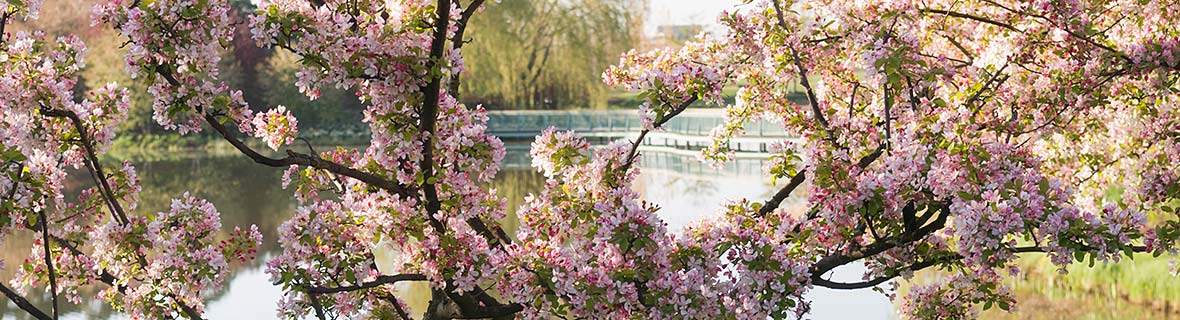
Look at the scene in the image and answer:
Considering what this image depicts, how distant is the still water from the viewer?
9133 mm

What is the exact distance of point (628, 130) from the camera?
23.0 m

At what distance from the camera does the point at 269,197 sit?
50.4 feet

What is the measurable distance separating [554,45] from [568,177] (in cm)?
2203

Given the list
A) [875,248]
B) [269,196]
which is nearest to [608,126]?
[269,196]

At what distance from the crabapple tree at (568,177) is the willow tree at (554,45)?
20434mm

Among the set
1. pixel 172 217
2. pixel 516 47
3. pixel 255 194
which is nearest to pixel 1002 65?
pixel 172 217

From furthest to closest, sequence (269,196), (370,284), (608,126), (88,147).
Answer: (608,126) < (269,196) < (88,147) < (370,284)

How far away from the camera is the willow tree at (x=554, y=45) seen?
2439 centimetres

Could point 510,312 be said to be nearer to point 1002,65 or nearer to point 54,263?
point 54,263

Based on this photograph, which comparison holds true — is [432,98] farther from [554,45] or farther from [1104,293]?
[554,45]

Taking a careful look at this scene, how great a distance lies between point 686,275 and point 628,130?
65.8 ft

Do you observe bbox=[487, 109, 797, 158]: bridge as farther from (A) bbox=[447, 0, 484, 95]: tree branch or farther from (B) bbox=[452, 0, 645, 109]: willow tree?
(A) bbox=[447, 0, 484, 95]: tree branch

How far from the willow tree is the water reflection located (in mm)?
2627

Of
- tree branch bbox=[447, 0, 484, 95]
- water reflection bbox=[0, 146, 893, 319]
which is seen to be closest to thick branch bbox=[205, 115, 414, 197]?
tree branch bbox=[447, 0, 484, 95]
